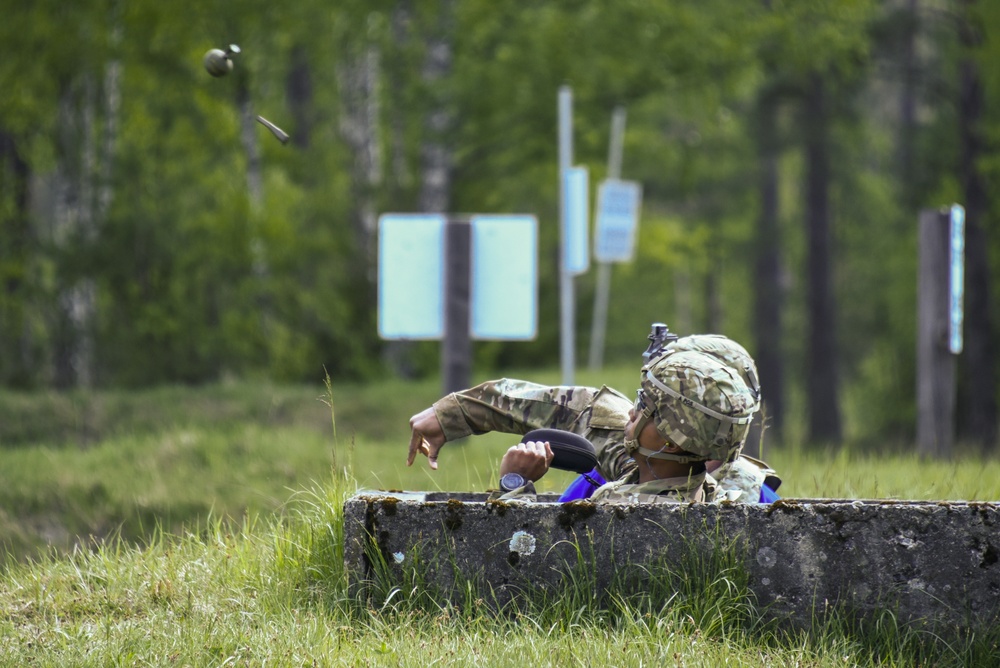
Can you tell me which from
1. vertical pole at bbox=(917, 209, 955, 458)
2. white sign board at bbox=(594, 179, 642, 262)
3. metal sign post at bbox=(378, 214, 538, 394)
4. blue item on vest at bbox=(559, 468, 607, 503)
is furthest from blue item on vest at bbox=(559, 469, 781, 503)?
white sign board at bbox=(594, 179, 642, 262)

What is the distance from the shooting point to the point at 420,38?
58.7 feet

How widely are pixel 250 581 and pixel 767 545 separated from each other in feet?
5.66

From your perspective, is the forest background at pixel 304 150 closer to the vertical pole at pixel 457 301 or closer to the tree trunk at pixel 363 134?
the tree trunk at pixel 363 134

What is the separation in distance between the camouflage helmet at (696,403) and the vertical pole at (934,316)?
528 cm

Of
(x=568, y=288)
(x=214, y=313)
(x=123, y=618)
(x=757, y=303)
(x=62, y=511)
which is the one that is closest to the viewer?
(x=123, y=618)

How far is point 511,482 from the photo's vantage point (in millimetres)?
3902

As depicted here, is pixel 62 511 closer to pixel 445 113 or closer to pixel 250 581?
pixel 250 581

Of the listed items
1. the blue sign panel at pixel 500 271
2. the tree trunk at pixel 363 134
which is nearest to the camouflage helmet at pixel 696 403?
the blue sign panel at pixel 500 271

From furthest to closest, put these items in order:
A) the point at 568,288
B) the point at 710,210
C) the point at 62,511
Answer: the point at 710,210 → the point at 568,288 → the point at 62,511

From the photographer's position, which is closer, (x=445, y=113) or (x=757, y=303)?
(x=445, y=113)

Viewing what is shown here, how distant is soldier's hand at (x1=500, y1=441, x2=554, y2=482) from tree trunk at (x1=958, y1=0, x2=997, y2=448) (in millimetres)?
15569

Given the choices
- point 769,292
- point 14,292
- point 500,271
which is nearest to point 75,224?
point 14,292

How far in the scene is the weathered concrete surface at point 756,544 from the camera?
3.75 metres

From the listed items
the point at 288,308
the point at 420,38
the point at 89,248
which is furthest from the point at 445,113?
the point at 89,248
